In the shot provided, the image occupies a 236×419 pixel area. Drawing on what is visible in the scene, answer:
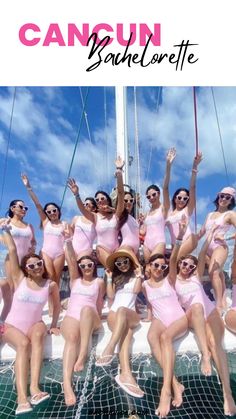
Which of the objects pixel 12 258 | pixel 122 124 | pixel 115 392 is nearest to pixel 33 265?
pixel 12 258

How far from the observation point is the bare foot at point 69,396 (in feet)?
12.4

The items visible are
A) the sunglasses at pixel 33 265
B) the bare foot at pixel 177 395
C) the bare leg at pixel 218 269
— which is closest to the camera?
the bare foot at pixel 177 395

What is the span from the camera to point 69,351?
13.5 feet

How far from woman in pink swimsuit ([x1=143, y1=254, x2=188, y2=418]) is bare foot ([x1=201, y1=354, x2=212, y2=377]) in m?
0.29

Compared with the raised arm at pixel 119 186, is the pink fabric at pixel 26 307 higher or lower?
lower

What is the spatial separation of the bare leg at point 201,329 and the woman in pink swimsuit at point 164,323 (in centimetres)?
10

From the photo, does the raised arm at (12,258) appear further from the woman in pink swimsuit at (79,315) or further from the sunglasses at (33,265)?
the woman in pink swimsuit at (79,315)

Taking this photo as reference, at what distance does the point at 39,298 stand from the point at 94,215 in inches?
64.3

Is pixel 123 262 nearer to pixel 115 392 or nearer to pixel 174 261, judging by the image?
pixel 174 261

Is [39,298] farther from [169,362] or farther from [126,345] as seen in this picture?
[169,362]

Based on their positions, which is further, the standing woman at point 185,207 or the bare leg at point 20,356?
the standing woman at point 185,207

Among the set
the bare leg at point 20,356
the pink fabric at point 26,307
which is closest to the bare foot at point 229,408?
the bare leg at point 20,356

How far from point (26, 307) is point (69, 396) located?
1.12 metres

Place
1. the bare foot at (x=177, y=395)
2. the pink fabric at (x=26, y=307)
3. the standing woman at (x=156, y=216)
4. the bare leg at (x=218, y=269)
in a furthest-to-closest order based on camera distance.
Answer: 1. the standing woman at (x=156, y=216)
2. the bare leg at (x=218, y=269)
3. the pink fabric at (x=26, y=307)
4. the bare foot at (x=177, y=395)
